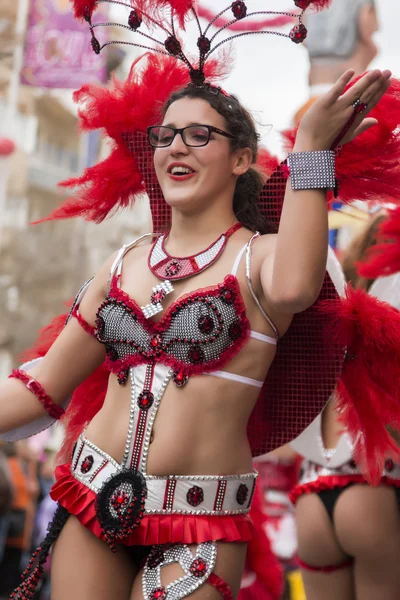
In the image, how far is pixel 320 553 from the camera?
11.9 feet

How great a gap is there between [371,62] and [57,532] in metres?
4.30

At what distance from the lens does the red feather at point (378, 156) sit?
2.87 m

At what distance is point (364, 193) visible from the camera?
294cm

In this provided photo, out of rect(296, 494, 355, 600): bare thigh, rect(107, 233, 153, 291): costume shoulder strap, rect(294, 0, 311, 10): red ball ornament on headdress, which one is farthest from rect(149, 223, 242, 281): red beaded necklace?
rect(296, 494, 355, 600): bare thigh

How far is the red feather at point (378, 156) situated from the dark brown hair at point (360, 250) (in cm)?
104

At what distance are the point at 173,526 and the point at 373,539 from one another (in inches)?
44.7

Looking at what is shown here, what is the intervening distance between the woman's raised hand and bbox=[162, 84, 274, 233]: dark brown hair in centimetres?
48

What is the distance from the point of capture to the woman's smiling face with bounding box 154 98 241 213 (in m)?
2.85

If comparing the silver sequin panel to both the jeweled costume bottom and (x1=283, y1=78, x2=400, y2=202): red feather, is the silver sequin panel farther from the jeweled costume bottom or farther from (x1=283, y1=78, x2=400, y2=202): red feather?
(x1=283, y1=78, x2=400, y2=202): red feather

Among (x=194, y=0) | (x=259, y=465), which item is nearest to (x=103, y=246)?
(x=259, y=465)

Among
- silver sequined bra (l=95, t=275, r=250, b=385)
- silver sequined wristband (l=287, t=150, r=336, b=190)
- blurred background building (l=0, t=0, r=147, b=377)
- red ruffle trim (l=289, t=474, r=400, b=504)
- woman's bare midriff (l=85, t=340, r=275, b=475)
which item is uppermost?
silver sequined wristband (l=287, t=150, r=336, b=190)

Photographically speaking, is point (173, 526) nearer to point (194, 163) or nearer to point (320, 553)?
point (194, 163)

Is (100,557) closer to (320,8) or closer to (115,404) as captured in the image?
(115,404)

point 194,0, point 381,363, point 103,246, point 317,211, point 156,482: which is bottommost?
point 103,246
